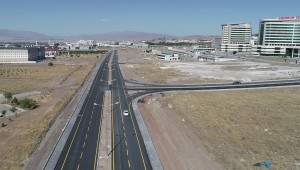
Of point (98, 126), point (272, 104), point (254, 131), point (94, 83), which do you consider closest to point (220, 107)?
point (272, 104)

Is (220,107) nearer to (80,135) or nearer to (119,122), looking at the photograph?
(119,122)

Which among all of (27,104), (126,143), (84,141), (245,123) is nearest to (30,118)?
(27,104)

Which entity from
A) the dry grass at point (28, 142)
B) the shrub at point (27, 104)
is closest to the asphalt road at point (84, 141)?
the dry grass at point (28, 142)

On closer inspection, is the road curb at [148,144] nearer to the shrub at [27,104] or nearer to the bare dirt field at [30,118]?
the bare dirt field at [30,118]

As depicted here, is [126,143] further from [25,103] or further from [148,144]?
[25,103]

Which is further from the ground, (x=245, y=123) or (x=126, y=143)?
(x=245, y=123)

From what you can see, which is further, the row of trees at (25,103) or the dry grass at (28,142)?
the row of trees at (25,103)

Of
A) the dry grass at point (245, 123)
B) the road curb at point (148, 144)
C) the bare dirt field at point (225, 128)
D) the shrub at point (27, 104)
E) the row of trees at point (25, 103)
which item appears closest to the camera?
the road curb at point (148, 144)
